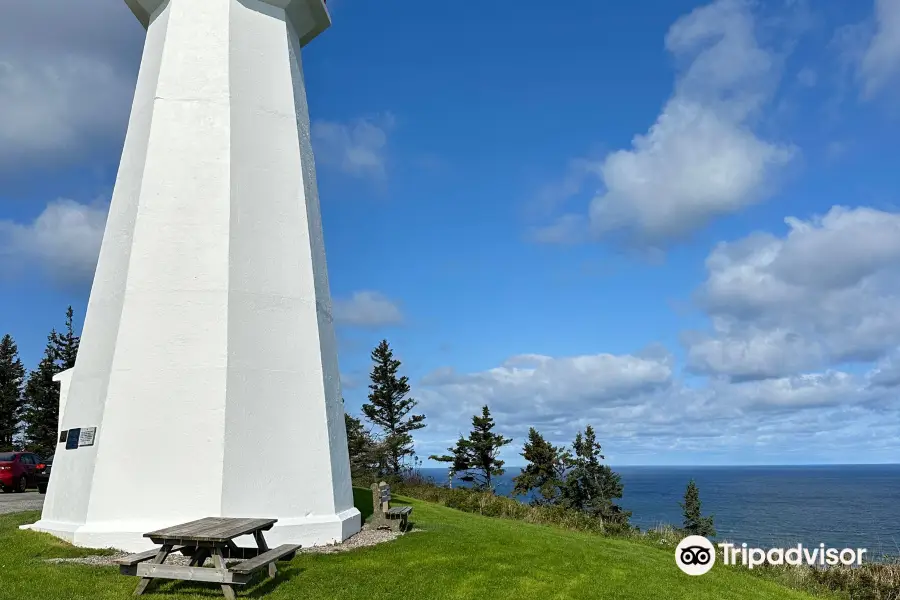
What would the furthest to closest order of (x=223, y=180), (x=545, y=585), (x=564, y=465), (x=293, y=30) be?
(x=564, y=465) < (x=293, y=30) < (x=223, y=180) < (x=545, y=585)

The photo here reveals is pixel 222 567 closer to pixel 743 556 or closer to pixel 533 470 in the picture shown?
pixel 743 556

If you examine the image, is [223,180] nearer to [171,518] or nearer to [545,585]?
[171,518]

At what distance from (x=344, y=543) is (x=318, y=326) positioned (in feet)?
11.5

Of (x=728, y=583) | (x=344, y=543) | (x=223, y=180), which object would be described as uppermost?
(x=223, y=180)

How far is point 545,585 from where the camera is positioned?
26.6 ft

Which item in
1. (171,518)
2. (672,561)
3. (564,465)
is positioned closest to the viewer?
(171,518)

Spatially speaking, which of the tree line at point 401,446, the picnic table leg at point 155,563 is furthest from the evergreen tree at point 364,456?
the picnic table leg at point 155,563

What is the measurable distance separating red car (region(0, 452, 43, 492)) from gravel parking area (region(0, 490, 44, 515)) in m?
0.46

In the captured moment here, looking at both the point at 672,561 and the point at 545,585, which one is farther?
the point at 672,561

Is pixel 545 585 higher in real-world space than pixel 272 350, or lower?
lower

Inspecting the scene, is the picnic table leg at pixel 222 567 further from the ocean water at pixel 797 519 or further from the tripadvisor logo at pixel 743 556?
the ocean water at pixel 797 519

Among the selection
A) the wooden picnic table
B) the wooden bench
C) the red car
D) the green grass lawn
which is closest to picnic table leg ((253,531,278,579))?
the green grass lawn

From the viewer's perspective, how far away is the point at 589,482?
3309 cm

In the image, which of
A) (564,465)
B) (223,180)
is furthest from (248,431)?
(564,465)
